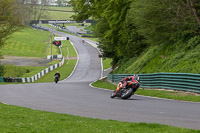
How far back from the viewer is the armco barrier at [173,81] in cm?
1878

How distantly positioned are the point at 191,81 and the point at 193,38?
7148 mm

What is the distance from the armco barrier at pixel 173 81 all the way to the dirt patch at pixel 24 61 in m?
48.0

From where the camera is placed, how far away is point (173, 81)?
21328mm

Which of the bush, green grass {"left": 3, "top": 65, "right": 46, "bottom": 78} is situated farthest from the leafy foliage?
the bush

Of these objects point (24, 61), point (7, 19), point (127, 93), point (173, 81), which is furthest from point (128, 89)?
point (24, 61)

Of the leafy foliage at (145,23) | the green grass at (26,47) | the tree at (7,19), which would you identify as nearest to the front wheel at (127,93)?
the leafy foliage at (145,23)

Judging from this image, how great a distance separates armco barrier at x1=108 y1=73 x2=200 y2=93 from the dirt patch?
48045 mm

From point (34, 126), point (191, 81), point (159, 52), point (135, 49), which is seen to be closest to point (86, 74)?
point (135, 49)

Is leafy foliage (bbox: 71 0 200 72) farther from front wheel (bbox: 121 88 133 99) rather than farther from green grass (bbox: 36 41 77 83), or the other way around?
green grass (bbox: 36 41 77 83)

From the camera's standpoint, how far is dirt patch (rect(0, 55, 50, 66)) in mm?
71037

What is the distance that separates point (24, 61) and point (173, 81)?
184ft

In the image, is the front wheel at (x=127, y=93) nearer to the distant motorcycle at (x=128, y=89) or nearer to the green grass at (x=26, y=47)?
the distant motorcycle at (x=128, y=89)

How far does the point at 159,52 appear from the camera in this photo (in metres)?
30.2

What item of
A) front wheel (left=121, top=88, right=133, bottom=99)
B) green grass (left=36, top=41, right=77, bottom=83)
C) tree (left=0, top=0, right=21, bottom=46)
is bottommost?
green grass (left=36, top=41, right=77, bottom=83)
